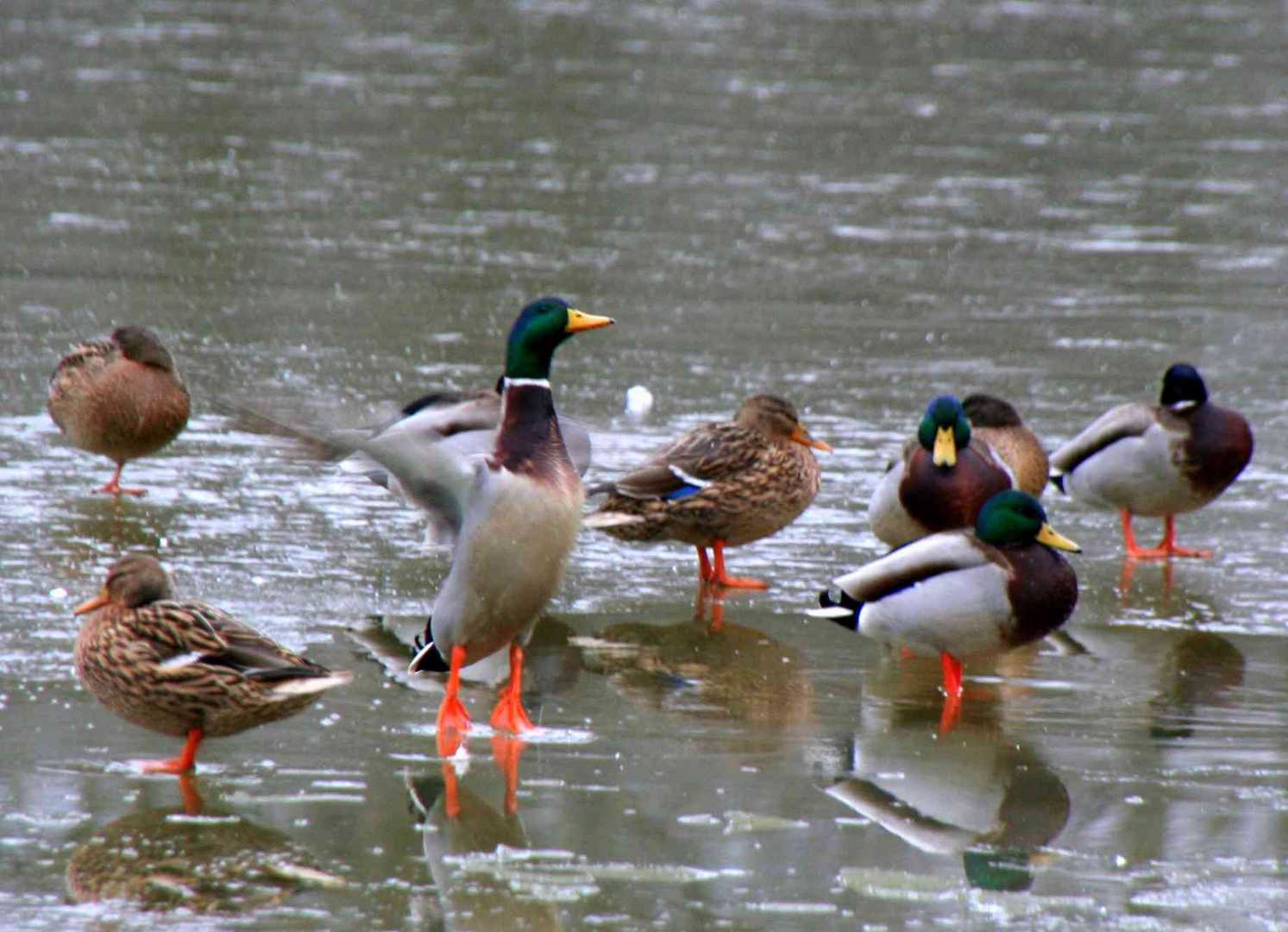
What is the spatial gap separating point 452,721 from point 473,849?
0.87 metres

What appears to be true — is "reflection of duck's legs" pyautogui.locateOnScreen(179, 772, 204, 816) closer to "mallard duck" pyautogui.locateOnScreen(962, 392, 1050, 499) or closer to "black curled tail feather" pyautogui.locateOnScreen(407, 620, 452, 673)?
"black curled tail feather" pyautogui.locateOnScreen(407, 620, 452, 673)

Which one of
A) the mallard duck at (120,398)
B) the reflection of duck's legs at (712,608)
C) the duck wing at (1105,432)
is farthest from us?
the duck wing at (1105,432)

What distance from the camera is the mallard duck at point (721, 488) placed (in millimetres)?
7691

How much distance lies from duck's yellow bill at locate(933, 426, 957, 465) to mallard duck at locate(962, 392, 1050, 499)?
0.73 m

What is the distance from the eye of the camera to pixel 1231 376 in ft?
35.3

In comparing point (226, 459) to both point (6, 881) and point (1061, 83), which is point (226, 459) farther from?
point (1061, 83)

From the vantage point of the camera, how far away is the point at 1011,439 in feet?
27.3

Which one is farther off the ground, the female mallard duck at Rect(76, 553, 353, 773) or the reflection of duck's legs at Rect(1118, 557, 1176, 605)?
the female mallard duck at Rect(76, 553, 353, 773)

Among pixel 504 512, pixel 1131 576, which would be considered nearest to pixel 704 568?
pixel 1131 576

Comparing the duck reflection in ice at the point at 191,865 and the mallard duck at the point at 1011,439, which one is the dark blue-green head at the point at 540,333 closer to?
the duck reflection in ice at the point at 191,865

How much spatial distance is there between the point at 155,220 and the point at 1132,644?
864 centimetres

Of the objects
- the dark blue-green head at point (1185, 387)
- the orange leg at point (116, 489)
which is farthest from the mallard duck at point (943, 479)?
the orange leg at point (116, 489)

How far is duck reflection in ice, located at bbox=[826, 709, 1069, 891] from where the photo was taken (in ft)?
16.3

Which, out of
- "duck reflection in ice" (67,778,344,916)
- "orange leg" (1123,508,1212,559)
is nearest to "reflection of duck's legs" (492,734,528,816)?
"duck reflection in ice" (67,778,344,916)
